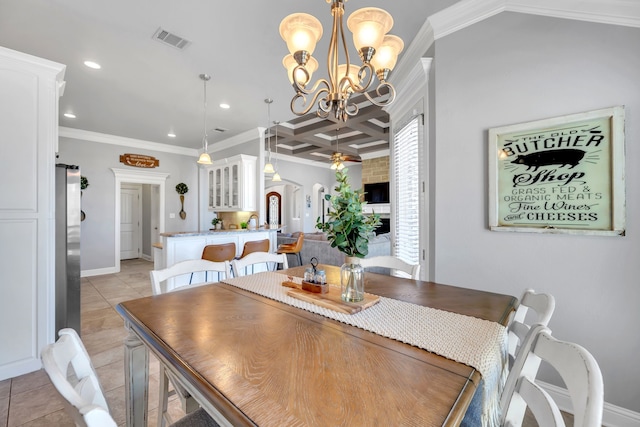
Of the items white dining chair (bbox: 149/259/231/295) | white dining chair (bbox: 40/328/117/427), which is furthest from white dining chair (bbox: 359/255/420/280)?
white dining chair (bbox: 40/328/117/427)

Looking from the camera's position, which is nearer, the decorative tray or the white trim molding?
the decorative tray

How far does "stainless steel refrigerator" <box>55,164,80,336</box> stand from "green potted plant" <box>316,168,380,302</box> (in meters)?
2.58

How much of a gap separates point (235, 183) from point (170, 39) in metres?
3.17

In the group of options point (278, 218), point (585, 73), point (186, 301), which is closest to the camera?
point (186, 301)

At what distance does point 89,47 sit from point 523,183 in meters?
3.89

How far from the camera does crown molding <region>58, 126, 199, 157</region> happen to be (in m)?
5.21

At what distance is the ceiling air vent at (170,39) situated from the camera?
96.2 inches

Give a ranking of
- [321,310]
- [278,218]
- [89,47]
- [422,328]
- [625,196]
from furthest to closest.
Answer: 1. [278,218]
2. [89,47]
3. [625,196]
4. [321,310]
5. [422,328]

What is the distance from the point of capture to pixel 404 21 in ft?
7.41

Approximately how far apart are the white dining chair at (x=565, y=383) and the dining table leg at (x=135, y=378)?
1.38 m

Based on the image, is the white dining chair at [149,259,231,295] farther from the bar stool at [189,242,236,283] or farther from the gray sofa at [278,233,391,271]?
the gray sofa at [278,233,391,271]

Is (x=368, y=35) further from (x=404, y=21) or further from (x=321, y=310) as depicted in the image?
(x=321, y=310)

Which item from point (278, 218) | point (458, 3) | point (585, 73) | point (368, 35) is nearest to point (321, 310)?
point (368, 35)

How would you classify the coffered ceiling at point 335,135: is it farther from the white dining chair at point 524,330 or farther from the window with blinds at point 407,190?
the white dining chair at point 524,330
